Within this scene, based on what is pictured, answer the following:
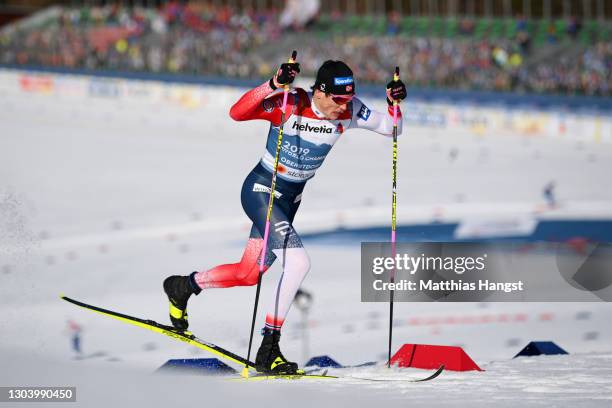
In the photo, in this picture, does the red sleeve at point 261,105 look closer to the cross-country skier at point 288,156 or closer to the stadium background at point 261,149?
the cross-country skier at point 288,156

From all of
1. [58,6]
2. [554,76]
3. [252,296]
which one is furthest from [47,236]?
[58,6]

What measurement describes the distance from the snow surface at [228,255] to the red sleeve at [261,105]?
183 cm

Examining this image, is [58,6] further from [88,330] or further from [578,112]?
[88,330]

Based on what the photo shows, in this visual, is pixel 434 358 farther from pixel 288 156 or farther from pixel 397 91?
pixel 397 91

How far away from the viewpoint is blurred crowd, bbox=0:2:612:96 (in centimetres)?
2455

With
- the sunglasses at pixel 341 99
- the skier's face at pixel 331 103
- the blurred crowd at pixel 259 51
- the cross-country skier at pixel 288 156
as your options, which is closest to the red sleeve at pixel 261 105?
the cross-country skier at pixel 288 156

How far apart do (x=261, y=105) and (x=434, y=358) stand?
2.44 m

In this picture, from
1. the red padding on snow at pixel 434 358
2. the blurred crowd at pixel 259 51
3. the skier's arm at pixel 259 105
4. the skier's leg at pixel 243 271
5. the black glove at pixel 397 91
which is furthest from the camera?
the blurred crowd at pixel 259 51

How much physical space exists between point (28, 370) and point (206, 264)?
5.84m

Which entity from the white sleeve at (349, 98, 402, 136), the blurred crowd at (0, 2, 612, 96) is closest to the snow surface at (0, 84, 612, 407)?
the white sleeve at (349, 98, 402, 136)

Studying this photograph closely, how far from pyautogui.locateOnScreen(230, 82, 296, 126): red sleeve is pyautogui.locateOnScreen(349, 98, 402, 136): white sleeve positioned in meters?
0.50

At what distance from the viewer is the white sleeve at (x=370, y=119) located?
6.79m

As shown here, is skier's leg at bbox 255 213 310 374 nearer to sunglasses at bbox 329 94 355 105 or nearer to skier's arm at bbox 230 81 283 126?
skier's arm at bbox 230 81 283 126

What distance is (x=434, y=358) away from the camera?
24.1ft
